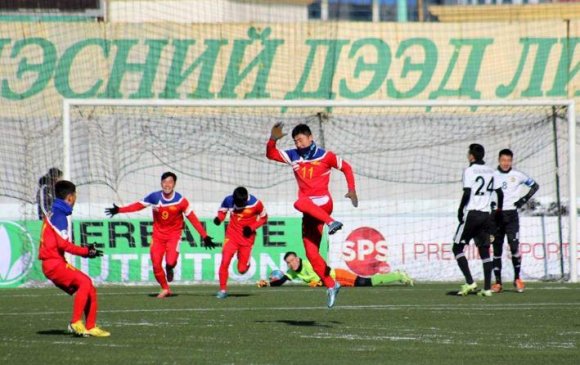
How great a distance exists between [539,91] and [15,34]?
511 inches

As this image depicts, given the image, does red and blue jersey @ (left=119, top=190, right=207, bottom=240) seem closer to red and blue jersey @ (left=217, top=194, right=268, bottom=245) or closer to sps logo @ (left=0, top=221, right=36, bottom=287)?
red and blue jersey @ (left=217, top=194, right=268, bottom=245)

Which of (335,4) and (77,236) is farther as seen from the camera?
(335,4)

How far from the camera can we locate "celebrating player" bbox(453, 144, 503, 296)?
57.8ft

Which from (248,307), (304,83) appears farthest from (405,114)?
(248,307)

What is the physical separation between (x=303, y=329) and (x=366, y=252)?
945 cm

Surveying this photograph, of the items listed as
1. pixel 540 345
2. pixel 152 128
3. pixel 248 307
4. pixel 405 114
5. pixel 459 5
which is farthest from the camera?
pixel 459 5

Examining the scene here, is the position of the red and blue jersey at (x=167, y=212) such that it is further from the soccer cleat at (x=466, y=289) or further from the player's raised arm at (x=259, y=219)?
the soccer cleat at (x=466, y=289)

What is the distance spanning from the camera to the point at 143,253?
71.8 ft

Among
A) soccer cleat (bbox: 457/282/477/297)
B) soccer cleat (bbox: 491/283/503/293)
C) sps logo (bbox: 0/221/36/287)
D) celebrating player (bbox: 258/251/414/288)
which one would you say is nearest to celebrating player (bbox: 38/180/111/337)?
soccer cleat (bbox: 457/282/477/297)

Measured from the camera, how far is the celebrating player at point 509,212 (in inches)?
758

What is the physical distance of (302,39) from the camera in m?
30.4

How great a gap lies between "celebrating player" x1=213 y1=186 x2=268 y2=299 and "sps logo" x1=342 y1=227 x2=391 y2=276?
266 cm

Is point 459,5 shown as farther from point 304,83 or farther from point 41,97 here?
point 41,97

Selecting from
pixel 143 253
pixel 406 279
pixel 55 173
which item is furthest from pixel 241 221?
pixel 55 173
